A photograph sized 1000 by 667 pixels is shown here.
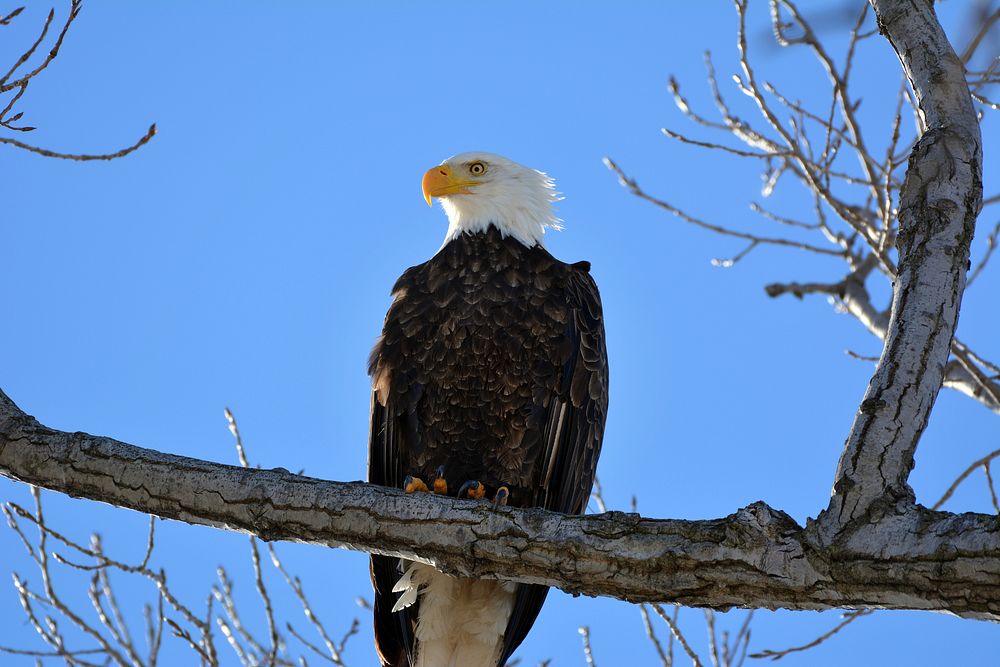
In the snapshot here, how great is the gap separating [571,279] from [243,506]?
75.7 inches

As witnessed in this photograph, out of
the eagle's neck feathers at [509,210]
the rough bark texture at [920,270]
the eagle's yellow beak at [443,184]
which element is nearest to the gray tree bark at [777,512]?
the rough bark texture at [920,270]

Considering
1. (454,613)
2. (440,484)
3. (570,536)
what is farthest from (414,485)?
(570,536)

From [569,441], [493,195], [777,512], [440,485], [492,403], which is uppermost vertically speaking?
[493,195]

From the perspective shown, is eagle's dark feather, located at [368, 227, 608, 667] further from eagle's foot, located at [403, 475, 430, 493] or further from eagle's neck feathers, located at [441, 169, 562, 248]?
eagle's neck feathers, located at [441, 169, 562, 248]

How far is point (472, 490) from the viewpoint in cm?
422

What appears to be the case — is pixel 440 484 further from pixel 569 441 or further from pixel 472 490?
pixel 569 441

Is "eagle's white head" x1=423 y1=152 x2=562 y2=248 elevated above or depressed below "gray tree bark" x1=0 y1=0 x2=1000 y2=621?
above

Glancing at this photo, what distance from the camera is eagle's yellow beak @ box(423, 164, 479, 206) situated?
5.30 m

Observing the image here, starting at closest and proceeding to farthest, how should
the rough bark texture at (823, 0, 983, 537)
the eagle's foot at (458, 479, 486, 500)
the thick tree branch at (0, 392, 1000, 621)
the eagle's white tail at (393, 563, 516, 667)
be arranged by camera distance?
the thick tree branch at (0, 392, 1000, 621), the rough bark texture at (823, 0, 983, 537), the eagle's foot at (458, 479, 486, 500), the eagle's white tail at (393, 563, 516, 667)

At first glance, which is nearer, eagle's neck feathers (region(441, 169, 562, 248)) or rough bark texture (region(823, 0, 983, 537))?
rough bark texture (region(823, 0, 983, 537))

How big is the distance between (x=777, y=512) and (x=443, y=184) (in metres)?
3.03

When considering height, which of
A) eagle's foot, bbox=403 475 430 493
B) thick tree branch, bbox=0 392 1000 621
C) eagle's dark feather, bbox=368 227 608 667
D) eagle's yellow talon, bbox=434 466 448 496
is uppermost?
eagle's dark feather, bbox=368 227 608 667

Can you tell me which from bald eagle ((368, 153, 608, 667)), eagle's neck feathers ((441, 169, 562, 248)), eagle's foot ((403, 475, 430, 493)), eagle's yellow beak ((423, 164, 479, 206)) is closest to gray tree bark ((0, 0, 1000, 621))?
eagle's foot ((403, 475, 430, 493))

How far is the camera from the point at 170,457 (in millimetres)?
3248
